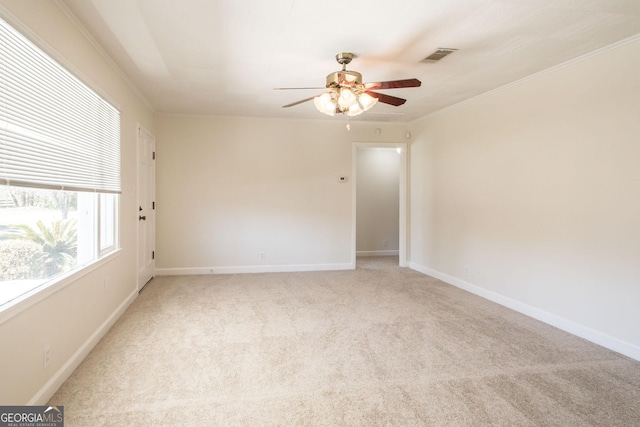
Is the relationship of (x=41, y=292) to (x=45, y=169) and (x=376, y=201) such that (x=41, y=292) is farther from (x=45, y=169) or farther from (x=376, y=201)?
(x=376, y=201)

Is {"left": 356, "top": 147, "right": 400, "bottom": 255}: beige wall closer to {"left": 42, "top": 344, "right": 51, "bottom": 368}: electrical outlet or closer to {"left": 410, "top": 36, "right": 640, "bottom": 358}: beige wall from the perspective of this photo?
{"left": 410, "top": 36, "right": 640, "bottom": 358}: beige wall

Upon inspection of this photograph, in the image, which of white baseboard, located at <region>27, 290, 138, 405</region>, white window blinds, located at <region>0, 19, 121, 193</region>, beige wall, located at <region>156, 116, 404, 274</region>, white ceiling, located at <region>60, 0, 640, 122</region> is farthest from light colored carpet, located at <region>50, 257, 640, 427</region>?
white ceiling, located at <region>60, 0, 640, 122</region>

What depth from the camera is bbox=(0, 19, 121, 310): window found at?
5.54 feet

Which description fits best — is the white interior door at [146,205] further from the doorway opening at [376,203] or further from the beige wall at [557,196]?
the beige wall at [557,196]

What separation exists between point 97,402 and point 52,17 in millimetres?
2448

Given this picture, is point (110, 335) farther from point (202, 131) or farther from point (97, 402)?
point (202, 131)

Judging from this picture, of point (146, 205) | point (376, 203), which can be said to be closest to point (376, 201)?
point (376, 203)

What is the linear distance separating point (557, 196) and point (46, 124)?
4257 mm

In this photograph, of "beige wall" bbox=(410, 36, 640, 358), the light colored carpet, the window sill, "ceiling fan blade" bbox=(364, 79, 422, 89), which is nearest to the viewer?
the window sill

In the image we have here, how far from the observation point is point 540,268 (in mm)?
3377

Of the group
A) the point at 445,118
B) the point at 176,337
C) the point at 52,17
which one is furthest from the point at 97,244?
the point at 445,118

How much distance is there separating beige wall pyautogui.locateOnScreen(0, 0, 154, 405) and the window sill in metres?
0.01

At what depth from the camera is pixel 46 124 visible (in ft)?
6.68

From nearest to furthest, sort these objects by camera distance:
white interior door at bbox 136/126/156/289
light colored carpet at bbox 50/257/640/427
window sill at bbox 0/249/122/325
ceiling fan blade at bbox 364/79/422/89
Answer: window sill at bbox 0/249/122/325
light colored carpet at bbox 50/257/640/427
ceiling fan blade at bbox 364/79/422/89
white interior door at bbox 136/126/156/289
